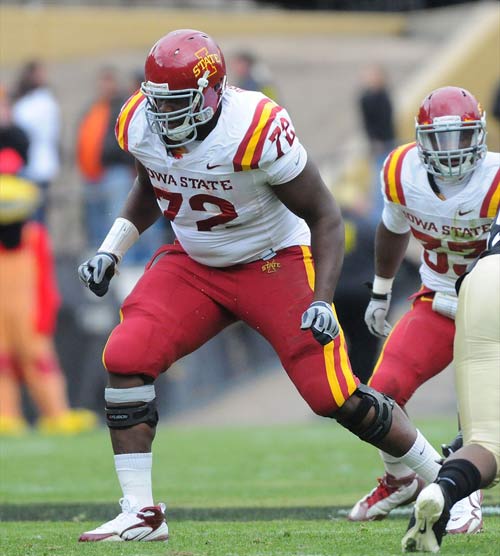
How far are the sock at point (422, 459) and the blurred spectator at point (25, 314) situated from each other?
666cm

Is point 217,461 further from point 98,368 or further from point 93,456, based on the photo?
point 98,368

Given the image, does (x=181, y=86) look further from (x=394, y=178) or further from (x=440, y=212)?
(x=440, y=212)

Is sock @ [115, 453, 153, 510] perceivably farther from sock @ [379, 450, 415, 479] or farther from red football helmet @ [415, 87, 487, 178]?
red football helmet @ [415, 87, 487, 178]

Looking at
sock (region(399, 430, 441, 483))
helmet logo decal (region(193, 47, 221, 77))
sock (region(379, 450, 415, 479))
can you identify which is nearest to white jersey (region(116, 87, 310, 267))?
helmet logo decal (region(193, 47, 221, 77))

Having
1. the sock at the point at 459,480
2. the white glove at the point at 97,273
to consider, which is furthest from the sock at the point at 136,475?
the sock at the point at 459,480

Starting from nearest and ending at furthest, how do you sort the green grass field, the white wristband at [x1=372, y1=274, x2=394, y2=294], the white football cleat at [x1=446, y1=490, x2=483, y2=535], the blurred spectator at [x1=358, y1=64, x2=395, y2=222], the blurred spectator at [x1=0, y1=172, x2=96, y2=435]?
the green grass field
the white football cleat at [x1=446, y1=490, x2=483, y2=535]
the white wristband at [x1=372, y1=274, x2=394, y2=294]
the blurred spectator at [x1=0, y1=172, x2=96, y2=435]
the blurred spectator at [x1=358, y1=64, x2=395, y2=222]

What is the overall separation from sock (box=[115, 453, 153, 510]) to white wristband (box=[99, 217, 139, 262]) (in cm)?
86

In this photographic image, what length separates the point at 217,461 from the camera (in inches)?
376

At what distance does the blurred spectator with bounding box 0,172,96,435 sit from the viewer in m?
12.2

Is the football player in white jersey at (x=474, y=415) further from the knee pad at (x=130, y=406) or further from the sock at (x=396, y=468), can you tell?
the sock at (x=396, y=468)

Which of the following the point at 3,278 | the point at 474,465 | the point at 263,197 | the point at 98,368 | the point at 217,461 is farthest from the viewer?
the point at 98,368

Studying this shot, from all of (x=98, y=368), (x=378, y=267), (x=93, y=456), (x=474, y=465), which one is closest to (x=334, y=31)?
(x=98, y=368)

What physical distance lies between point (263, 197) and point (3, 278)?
22.6ft

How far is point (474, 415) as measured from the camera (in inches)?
182
